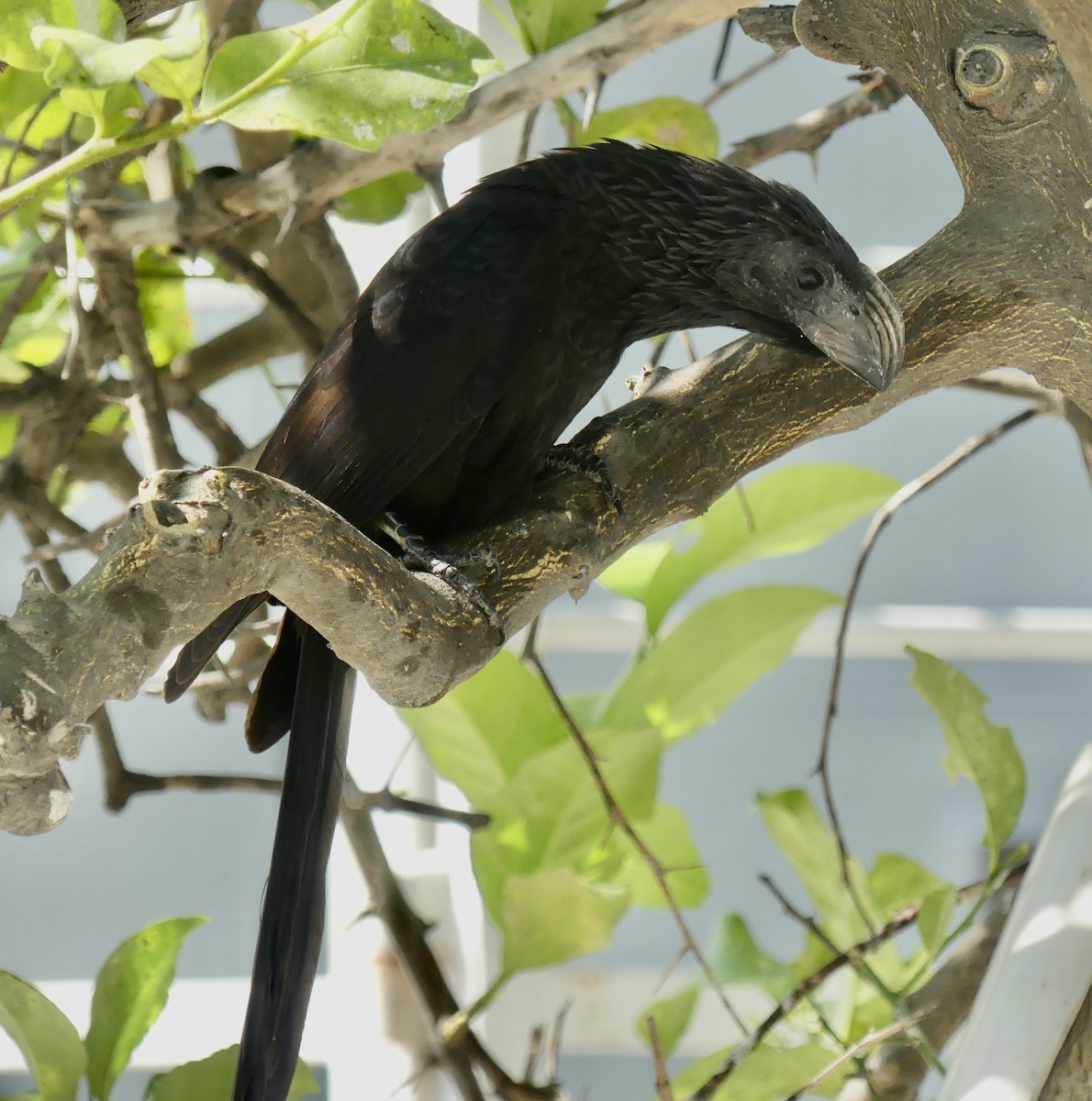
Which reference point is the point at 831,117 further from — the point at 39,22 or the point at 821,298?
the point at 39,22

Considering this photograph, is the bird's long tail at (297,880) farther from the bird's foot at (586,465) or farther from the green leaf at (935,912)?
the green leaf at (935,912)

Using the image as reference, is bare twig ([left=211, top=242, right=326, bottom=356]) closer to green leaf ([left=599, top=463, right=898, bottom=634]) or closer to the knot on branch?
green leaf ([left=599, top=463, right=898, bottom=634])

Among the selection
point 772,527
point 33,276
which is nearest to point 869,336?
point 772,527

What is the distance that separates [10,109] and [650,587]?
1.89 feet

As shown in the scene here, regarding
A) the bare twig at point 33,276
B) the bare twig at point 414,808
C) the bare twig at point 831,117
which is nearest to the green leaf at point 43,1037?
the bare twig at point 414,808

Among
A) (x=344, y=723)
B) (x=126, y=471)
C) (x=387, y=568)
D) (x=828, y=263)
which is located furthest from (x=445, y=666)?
(x=126, y=471)

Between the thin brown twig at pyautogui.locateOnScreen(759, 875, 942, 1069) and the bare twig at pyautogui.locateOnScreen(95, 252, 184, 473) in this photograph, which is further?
the bare twig at pyautogui.locateOnScreen(95, 252, 184, 473)

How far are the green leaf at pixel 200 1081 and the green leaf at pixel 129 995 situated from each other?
0.09 feet

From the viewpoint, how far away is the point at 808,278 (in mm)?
781

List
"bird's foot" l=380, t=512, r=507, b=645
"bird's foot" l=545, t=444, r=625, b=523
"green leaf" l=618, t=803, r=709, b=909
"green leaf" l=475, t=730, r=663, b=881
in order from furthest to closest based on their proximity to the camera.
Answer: "green leaf" l=618, t=803, r=709, b=909 → "green leaf" l=475, t=730, r=663, b=881 → "bird's foot" l=545, t=444, r=625, b=523 → "bird's foot" l=380, t=512, r=507, b=645

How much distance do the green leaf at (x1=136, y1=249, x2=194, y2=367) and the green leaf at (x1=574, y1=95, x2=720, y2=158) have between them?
41cm

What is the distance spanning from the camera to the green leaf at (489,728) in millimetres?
916

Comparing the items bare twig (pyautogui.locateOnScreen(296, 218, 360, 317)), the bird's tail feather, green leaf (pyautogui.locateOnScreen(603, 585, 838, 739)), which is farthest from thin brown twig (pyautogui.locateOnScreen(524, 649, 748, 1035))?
bare twig (pyautogui.locateOnScreen(296, 218, 360, 317))

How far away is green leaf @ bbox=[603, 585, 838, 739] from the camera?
96 centimetres
